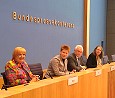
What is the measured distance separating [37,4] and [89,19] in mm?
3247

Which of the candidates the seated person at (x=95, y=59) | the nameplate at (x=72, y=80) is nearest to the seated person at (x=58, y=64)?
the nameplate at (x=72, y=80)

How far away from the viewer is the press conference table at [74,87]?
2.13 meters

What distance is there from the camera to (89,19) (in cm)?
861

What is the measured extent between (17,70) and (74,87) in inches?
32.6

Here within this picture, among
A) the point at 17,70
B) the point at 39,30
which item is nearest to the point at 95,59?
the point at 39,30

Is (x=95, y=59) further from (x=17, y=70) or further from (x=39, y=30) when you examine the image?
(x=17, y=70)

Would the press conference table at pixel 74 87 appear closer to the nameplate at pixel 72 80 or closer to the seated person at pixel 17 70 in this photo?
the nameplate at pixel 72 80

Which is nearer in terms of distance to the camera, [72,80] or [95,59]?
[72,80]

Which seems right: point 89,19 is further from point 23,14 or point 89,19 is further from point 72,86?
point 72,86

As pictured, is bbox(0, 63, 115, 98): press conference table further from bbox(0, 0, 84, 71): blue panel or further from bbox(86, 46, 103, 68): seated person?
bbox(0, 0, 84, 71): blue panel

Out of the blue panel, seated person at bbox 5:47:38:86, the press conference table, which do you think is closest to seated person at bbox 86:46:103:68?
the press conference table

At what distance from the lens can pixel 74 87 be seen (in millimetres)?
2889

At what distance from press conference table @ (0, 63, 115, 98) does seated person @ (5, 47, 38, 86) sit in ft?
1.98

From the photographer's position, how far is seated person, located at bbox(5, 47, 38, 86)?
3091mm
